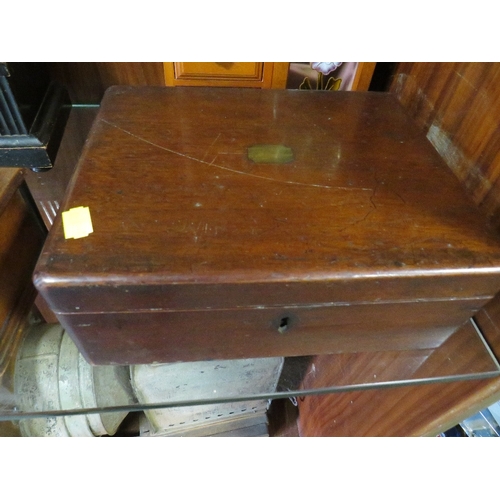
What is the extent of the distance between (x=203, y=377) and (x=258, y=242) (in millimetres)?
387

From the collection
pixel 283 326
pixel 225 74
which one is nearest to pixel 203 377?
pixel 283 326

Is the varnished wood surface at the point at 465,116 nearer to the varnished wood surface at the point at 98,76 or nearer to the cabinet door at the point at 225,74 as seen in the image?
the cabinet door at the point at 225,74

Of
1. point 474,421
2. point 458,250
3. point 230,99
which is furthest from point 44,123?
point 474,421

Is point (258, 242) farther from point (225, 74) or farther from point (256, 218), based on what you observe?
point (225, 74)

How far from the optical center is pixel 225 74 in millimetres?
682

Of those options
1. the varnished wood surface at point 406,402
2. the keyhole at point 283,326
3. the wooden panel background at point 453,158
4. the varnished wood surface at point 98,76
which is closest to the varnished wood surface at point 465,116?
the wooden panel background at point 453,158

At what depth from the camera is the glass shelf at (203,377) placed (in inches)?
22.7

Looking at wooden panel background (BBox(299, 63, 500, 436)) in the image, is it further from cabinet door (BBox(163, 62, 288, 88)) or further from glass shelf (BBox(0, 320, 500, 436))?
cabinet door (BBox(163, 62, 288, 88))

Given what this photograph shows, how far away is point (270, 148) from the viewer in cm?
57

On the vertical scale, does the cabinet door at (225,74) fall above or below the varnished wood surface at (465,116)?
above

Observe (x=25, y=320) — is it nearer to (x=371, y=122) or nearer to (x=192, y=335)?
(x=192, y=335)

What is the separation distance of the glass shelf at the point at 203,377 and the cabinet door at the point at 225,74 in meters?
0.48

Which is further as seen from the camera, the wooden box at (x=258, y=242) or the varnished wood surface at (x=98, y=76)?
the varnished wood surface at (x=98, y=76)

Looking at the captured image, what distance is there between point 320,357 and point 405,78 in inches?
20.9
